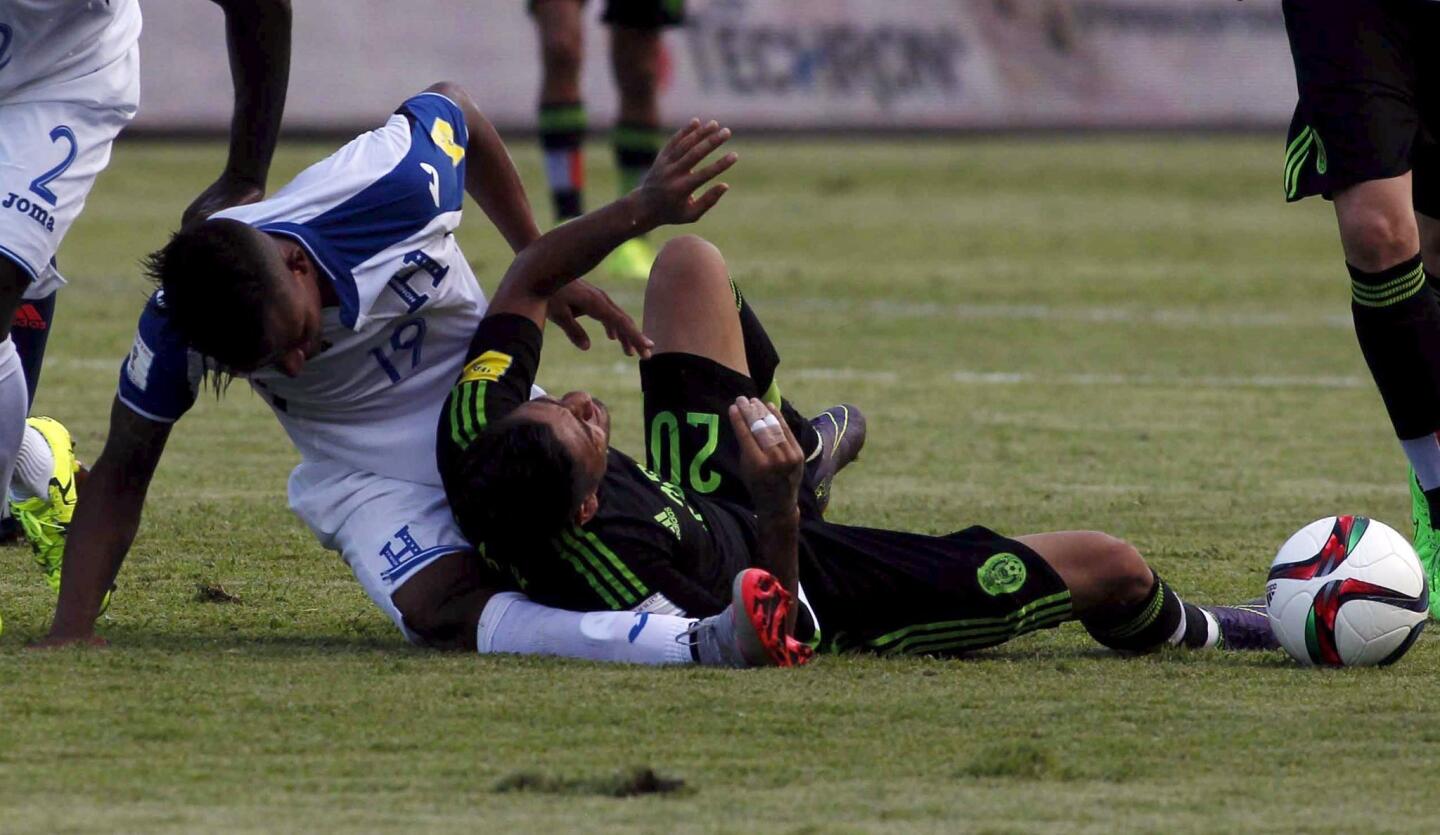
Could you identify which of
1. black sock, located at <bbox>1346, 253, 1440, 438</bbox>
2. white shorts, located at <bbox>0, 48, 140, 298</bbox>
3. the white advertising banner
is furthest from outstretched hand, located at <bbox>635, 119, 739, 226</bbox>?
the white advertising banner

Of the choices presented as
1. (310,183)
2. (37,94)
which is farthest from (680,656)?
(37,94)

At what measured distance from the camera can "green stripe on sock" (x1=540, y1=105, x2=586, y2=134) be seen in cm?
1090

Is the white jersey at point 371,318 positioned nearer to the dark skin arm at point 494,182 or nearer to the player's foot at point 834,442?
the dark skin arm at point 494,182

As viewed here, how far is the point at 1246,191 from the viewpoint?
17172mm

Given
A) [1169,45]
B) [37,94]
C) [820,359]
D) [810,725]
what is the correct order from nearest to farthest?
[810,725] < [37,94] < [820,359] < [1169,45]

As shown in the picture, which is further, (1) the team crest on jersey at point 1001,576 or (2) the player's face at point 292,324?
(1) the team crest on jersey at point 1001,576

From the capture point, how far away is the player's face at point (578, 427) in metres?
3.57

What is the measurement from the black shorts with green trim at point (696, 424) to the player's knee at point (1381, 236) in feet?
3.99

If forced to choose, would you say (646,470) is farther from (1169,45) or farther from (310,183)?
(1169,45)

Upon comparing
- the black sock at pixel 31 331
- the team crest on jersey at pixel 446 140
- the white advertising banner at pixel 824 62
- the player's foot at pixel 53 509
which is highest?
the team crest on jersey at pixel 446 140

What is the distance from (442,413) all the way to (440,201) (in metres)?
0.43

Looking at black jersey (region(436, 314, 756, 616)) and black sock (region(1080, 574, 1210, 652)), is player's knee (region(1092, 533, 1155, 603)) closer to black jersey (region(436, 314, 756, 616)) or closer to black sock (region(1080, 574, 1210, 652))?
black sock (region(1080, 574, 1210, 652))

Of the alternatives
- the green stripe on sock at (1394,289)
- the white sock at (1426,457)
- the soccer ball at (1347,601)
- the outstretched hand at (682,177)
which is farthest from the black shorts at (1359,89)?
the outstretched hand at (682,177)

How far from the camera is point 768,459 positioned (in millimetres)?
3574
